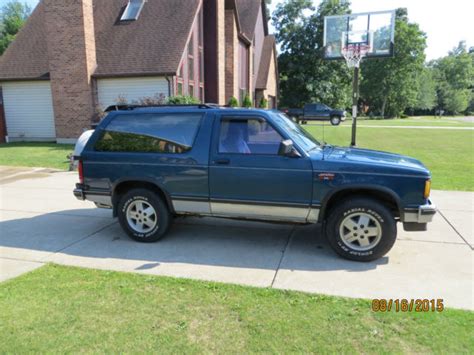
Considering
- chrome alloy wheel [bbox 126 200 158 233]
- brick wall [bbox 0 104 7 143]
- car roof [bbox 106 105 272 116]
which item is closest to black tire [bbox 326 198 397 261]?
car roof [bbox 106 105 272 116]

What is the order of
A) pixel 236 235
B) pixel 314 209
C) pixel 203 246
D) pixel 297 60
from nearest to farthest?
pixel 314 209
pixel 203 246
pixel 236 235
pixel 297 60

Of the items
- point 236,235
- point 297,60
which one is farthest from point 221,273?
point 297,60

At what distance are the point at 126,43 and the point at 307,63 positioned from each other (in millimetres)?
27716

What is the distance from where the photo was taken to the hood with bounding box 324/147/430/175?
4.31 m

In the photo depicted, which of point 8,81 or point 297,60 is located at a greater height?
point 297,60

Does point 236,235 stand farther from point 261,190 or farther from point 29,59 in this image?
point 29,59

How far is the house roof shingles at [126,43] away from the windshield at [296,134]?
12.0m

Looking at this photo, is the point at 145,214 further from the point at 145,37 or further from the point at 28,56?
the point at 28,56

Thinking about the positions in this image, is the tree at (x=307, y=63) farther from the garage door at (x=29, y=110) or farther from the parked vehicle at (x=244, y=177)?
the parked vehicle at (x=244, y=177)

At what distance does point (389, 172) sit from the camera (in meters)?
4.28

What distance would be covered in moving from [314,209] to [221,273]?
1.40 meters

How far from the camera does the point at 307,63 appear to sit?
135 feet

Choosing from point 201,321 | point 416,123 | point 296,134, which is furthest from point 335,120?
point 201,321
